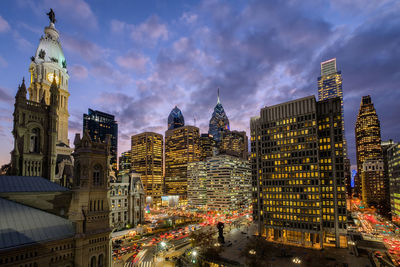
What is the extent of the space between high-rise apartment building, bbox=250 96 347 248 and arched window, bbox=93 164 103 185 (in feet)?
271

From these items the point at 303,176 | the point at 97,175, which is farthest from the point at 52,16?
the point at 303,176

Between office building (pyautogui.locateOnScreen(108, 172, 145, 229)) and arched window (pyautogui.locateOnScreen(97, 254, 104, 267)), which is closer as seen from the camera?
arched window (pyautogui.locateOnScreen(97, 254, 104, 267))

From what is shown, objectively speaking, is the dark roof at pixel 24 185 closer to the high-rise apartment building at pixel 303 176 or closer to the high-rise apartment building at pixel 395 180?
the high-rise apartment building at pixel 303 176

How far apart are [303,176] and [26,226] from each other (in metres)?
93.7

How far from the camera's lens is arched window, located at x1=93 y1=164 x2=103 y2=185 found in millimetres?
35250

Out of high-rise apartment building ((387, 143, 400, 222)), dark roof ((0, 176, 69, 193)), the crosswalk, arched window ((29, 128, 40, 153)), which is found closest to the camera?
dark roof ((0, 176, 69, 193))

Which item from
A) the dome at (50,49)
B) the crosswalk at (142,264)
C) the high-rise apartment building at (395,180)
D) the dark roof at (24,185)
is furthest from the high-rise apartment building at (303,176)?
the dome at (50,49)

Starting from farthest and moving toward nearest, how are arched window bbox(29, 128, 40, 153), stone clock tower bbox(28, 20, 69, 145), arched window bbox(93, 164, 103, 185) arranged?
1. stone clock tower bbox(28, 20, 69, 145)
2. arched window bbox(29, 128, 40, 153)
3. arched window bbox(93, 164, 103, 185)

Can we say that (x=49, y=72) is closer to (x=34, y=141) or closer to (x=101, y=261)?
(x=34, y=141)

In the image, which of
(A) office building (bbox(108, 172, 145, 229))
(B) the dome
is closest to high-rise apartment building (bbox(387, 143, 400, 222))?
(A) office building (bbox(108, 172, 145, 229))

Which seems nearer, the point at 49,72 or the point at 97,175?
the point at 97,175

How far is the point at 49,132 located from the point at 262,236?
91.9 meters

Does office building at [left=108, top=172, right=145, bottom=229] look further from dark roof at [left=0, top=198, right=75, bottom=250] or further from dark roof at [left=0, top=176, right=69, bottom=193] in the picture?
dark roof at [left=0, top=198, right=75, bottom=250]

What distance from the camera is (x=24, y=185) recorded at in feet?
111
